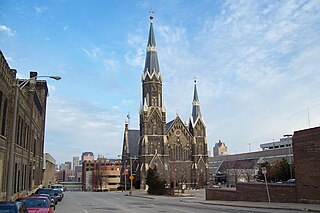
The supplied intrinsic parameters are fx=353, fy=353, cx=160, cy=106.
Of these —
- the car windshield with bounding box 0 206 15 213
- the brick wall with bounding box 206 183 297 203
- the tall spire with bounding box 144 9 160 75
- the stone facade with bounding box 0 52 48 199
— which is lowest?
the brick wall with bounding box 206 183 297 203

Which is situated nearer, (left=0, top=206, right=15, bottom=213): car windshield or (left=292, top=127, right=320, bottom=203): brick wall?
(left=0, top=206, right=15, bottom=213): car windshield

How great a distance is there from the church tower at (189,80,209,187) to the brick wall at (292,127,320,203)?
66558mm

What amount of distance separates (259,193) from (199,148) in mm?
64400

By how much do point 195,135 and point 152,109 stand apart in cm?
1479

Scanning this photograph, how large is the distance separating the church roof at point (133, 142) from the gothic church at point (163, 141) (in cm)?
281

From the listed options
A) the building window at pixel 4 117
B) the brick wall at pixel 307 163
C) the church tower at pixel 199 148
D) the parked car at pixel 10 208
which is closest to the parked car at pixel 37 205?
the parked car at pixel 10 208

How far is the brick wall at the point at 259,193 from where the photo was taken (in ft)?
91.8

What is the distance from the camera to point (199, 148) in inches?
3750

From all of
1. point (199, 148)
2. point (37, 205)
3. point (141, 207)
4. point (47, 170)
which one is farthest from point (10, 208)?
point (199, 148)

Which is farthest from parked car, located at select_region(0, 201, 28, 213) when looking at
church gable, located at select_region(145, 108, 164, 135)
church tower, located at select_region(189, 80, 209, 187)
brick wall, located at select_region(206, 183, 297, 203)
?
church tower, located at select_region(189, 80, 209, 187)

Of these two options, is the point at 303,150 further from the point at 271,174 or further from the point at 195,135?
the point at 195,135

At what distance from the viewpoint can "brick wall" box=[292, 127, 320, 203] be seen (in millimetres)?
25008

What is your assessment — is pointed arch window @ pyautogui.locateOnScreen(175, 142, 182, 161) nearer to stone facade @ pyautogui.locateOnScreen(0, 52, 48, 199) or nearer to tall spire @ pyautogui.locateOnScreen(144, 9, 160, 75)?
tall spire @ pyautogui.locateOnScreen(144, 9, 160, 75)

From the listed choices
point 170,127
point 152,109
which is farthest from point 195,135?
point 152,109
